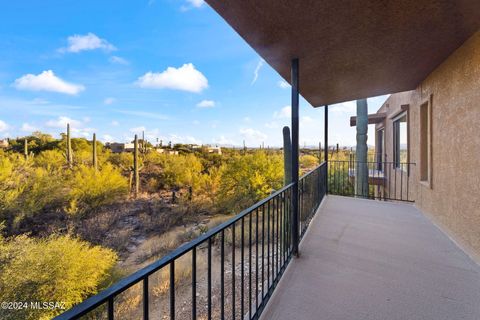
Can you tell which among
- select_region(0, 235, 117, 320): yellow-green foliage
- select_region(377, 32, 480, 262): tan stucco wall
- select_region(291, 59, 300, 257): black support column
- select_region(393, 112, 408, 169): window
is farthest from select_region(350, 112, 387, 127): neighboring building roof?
select_region(0, 235, 117, 320): yellow-green foliage

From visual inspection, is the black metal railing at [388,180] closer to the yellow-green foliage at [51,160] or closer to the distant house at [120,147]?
the yellow-green foliage at [51,160]

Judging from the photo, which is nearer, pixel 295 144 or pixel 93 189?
pixel 295 144

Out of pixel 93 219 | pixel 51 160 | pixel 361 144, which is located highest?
pixel 361 144

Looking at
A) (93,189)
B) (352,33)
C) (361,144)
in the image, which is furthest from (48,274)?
(361,144)

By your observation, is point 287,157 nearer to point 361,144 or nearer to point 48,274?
point 361,144

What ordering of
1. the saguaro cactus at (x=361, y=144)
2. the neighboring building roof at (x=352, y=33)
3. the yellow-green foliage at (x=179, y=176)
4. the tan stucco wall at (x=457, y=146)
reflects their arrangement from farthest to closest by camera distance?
the yellow-green foliage at (x=179, y=176), the saguaro cactus at (x=361, y=144), the tan stucco wall at (x=457, y=146), the neighboring building roof at (x=352, y=33)

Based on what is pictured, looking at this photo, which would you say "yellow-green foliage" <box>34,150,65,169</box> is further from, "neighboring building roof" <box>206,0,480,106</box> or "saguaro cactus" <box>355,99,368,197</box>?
"neighboring building roof" <box>206,0,480,106</box>

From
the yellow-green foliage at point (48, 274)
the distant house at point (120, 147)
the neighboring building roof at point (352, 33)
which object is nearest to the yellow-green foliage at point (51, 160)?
the distant house at point (120, 147)

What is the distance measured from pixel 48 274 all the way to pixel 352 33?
Result: 5635 mm

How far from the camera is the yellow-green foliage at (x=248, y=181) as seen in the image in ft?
31.0

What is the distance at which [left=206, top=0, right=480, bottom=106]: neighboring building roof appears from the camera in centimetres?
144

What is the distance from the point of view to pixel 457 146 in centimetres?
246

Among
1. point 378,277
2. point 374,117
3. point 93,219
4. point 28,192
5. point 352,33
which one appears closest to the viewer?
point 352,33

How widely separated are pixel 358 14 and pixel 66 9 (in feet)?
31.9
